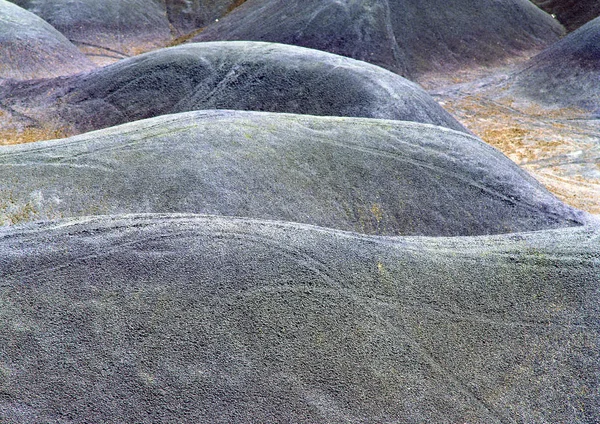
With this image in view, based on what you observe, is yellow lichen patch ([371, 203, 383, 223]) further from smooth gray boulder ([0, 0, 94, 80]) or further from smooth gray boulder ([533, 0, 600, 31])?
smooth gray boulder ([533, 0, 600, 31])

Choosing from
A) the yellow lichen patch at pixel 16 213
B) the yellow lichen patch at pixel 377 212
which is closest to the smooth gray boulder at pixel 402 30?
the yellow lichen patch at pixel 377 212

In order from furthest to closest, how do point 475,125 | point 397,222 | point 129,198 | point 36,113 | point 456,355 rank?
point 475,125 → point 36,113 → point 397,222 → point 129,198 → point 456,355

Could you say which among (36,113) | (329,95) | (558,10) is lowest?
(36,113)

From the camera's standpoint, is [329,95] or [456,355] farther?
[329,95]

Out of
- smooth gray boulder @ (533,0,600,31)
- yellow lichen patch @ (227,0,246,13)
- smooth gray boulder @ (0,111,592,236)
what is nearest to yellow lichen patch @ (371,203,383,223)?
smooth gray boulder @ (0,111,592,236)

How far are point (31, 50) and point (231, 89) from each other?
535 cm

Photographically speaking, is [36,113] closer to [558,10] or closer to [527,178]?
[527,178]

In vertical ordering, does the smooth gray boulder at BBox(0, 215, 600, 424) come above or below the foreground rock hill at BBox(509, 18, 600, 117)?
below

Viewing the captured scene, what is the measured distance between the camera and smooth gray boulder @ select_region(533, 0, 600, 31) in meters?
15.0

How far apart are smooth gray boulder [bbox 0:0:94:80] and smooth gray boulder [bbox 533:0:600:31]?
37.3ft

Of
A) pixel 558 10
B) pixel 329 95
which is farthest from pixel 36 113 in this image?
pixel 558 10

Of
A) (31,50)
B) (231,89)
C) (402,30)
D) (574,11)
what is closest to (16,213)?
(231,89)

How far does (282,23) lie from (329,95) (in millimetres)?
5965

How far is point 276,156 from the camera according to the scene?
5.17m
